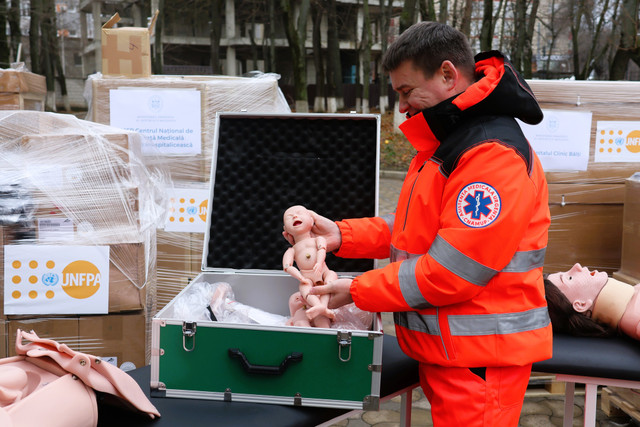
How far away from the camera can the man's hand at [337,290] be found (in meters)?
2.08

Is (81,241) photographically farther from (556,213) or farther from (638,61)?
(638,61)

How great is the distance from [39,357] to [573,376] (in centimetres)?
211

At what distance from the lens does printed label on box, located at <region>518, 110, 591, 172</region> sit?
151 inches

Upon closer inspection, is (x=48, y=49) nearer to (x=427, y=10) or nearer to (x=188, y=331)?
(x=427, y=10)

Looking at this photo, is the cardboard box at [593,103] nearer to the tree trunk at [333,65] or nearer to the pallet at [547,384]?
the pallet at [547,384]

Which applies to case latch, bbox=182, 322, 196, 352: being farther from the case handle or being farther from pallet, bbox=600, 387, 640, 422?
pallet, bbox=600, 387, 640, 422

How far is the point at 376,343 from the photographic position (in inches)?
77.0

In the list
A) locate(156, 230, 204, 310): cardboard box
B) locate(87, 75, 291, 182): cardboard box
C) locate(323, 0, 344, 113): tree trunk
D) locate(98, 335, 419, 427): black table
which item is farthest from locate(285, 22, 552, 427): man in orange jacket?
locate(323, 0, 344, 113): tree trunk

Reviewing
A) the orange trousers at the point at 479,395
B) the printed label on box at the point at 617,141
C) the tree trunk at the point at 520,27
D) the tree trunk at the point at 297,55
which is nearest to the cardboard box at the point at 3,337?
the orange trousers at the point at 479,395

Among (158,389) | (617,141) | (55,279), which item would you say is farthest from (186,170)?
(617,141)

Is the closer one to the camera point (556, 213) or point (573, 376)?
point (573, 376)

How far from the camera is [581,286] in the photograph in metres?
3.00

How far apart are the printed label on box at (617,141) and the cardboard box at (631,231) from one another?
0.96ft

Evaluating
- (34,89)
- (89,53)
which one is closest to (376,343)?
(34,89)
